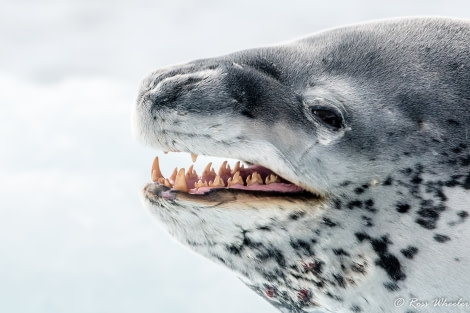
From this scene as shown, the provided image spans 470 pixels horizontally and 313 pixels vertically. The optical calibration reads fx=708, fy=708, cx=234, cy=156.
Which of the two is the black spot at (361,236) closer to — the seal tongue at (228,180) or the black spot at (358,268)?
the black spot at (358,268)

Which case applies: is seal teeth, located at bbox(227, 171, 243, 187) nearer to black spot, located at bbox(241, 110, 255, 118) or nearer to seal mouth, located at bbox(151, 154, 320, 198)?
seal mouth, located at bbox(151, 154, 320, 198)

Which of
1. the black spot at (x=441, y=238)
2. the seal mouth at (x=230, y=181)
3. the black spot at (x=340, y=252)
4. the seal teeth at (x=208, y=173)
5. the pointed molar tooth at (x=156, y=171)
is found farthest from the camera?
the pointed molar tooth at (x=156, y=171)

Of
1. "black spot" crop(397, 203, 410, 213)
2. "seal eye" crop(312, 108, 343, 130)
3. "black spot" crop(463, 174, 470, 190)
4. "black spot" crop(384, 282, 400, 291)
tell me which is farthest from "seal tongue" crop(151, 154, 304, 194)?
"black spot" crop(463, 174, 470, 190)

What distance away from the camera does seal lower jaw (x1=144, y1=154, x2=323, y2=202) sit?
3471mm

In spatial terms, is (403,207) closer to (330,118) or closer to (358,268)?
(358,268)

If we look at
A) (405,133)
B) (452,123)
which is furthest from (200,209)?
(452,123)

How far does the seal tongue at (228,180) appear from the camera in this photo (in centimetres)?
350

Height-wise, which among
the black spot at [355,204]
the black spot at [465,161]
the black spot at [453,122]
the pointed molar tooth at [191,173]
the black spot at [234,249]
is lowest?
the black spot at [234,249]

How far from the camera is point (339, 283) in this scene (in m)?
3.45

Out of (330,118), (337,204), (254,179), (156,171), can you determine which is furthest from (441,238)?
(156,171)

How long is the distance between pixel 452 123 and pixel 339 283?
3.08 ft

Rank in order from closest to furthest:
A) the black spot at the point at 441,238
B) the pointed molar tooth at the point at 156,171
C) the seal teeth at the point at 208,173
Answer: the black spot at the point at 441,238 < the seal teeth at the point at 208,173 < the pointed molar tooth at the point at 156,171

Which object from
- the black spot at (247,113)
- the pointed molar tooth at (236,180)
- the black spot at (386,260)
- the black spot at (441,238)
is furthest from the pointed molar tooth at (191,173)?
the black spot at (441,238)

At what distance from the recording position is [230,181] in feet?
11.7
